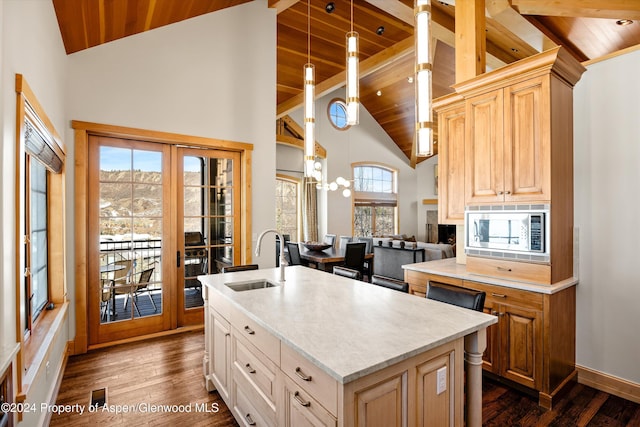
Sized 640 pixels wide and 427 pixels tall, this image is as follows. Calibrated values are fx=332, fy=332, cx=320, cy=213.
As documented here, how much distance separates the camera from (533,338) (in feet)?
7.81

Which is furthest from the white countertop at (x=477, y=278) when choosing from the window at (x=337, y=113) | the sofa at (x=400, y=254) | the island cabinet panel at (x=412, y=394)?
the window at (x=337, y=113)

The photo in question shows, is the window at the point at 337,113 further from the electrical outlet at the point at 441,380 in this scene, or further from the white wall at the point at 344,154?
the electrical outlet at the point at 441,380

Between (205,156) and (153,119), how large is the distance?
0.69 m

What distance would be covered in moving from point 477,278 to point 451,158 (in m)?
1.15

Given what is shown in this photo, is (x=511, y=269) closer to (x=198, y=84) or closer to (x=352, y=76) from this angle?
(x=352, y=76)

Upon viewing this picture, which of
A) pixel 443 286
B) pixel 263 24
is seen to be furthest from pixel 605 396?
pixel 263 24

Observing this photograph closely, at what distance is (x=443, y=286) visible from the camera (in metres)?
2.22

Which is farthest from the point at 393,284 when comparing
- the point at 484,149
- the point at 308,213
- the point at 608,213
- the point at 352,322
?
the point at 308,213

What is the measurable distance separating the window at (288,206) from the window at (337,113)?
7.18 feet

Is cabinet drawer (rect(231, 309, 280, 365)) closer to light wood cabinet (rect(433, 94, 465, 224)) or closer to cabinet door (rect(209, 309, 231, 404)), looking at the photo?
cabinet door (rect(209, 309, 231, 404))

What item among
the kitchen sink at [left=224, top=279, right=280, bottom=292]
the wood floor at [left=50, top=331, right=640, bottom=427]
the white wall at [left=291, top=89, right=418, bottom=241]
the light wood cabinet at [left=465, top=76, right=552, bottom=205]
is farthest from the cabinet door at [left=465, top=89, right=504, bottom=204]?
the white wall at [left=291, top=89, right=418, bottom=241]

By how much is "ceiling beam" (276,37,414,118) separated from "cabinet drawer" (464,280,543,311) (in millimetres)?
4986

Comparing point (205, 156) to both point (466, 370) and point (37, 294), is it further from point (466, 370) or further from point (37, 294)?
point (466, 370)

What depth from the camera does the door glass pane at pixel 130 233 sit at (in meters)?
3.56
